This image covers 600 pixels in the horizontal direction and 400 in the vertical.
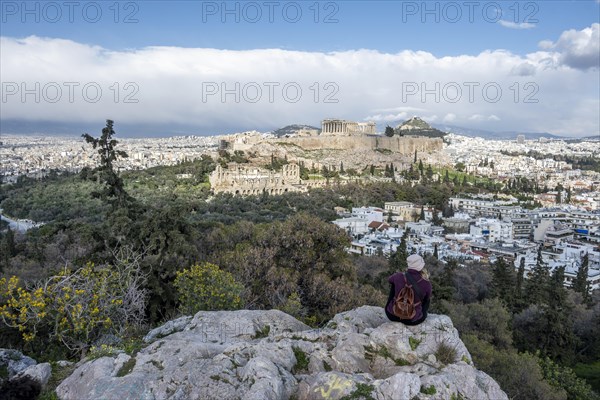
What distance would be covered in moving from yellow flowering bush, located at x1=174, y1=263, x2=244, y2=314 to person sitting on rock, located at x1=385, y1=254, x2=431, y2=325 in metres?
2.99

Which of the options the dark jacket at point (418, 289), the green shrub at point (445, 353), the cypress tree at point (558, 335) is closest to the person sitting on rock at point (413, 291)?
the dark jacket at point (418, 289)

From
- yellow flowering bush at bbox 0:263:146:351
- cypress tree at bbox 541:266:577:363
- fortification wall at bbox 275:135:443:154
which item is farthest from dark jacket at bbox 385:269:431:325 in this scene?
fortification wall at bbox 275:135:443:154

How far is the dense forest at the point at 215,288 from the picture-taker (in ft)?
19.2

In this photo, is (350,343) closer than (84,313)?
Yes

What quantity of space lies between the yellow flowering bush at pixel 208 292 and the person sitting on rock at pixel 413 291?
2.99 metres

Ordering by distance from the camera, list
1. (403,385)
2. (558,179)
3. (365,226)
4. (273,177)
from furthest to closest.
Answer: (558,179), (273,177), (365,226), (403,385)

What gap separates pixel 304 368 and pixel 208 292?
3051 mm

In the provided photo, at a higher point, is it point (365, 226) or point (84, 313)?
point (84, 313)

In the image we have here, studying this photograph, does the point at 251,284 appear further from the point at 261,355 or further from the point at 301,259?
the point at 261,355

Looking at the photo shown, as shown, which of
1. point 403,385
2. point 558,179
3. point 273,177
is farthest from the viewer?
point 558,179

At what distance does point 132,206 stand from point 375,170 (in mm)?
62436

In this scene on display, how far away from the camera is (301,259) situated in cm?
1093

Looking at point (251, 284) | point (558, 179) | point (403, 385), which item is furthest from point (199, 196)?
point (558, 179)

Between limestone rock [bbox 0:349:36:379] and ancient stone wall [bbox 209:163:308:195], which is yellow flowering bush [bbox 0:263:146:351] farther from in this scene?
ancient stone wall [bbox 209:163:308:195]
